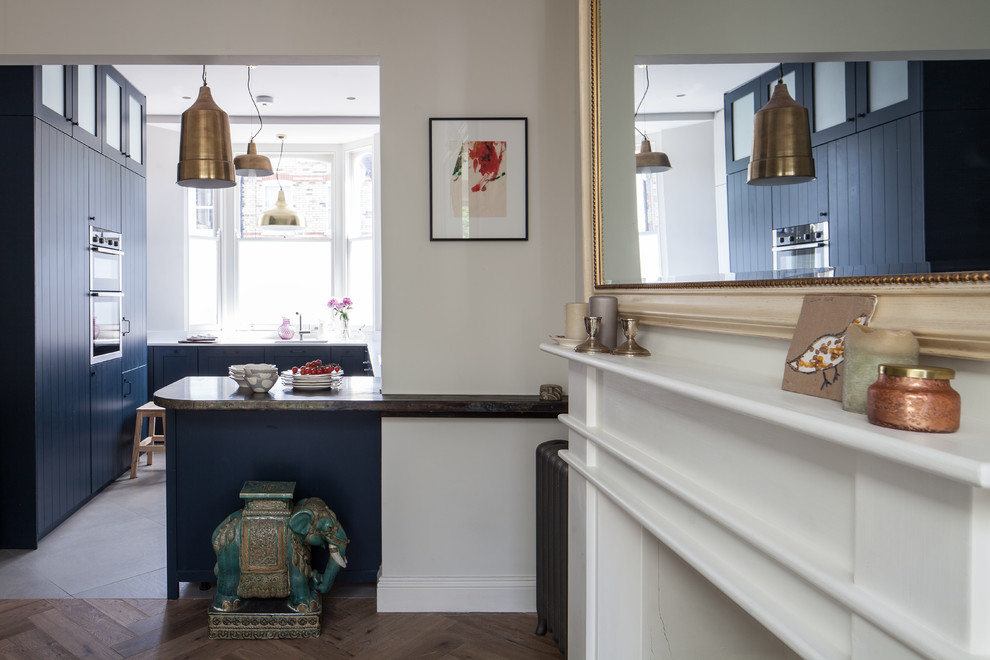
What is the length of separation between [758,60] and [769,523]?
0.74 meters

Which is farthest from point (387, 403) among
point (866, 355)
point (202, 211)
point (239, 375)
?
point (202, 211)

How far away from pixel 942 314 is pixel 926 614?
329 mm

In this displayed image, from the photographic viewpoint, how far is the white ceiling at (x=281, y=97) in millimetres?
5188

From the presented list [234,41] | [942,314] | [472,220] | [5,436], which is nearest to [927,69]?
[942,314]

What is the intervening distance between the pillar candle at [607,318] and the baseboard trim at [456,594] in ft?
4.92

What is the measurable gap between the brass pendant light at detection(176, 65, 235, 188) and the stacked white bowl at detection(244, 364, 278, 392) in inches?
31.2

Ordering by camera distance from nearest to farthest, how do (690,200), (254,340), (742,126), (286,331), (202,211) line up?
(742,126), (690,200), (254,340), (286,331), (202,211)

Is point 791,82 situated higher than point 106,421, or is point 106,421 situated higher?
point 791,82

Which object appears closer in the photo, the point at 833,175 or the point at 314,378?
the point at 833,175

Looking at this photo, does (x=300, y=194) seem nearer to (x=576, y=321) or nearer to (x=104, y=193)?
(x=104, y=193)

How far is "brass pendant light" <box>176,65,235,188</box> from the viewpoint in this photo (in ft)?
9.27

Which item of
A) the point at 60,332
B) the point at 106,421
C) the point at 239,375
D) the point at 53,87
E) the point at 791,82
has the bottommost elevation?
the point at 106,421

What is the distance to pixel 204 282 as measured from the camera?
7211 millimetres

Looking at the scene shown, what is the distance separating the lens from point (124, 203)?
16.8 ft
